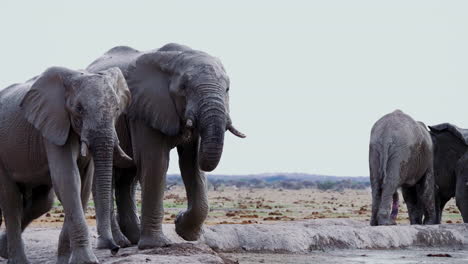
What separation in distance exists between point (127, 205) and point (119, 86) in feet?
7.08

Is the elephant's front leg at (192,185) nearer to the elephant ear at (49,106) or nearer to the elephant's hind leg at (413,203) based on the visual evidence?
the elephant ear at (49,106)

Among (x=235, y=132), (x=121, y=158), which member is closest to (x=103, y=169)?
(x=121, y=158)

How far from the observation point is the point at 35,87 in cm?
873

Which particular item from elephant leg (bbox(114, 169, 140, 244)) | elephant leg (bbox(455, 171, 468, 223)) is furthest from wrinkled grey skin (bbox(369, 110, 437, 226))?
elephant leg (bbox(114, 169, 140, 244))

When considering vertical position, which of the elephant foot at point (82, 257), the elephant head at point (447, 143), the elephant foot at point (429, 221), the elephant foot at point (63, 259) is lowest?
the elephant foot at point (63, 259)

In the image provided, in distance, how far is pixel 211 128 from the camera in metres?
8.70

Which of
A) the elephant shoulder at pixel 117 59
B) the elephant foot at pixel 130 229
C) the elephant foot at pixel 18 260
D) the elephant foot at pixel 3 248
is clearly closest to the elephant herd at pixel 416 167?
the elephant foot at pixel 130 229

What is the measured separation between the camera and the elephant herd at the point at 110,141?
8.22 meters

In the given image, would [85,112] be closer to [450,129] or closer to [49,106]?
[49,106]

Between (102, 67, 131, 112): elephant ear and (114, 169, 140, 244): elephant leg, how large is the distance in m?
1.77

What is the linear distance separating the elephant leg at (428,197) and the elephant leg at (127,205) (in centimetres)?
721

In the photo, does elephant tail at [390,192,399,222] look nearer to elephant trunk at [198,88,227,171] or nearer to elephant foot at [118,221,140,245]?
elephant foot at [118,221,140,245]

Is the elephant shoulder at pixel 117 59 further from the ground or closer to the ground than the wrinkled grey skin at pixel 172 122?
further from the ground

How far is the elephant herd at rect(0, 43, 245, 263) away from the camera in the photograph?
27.0 ft
